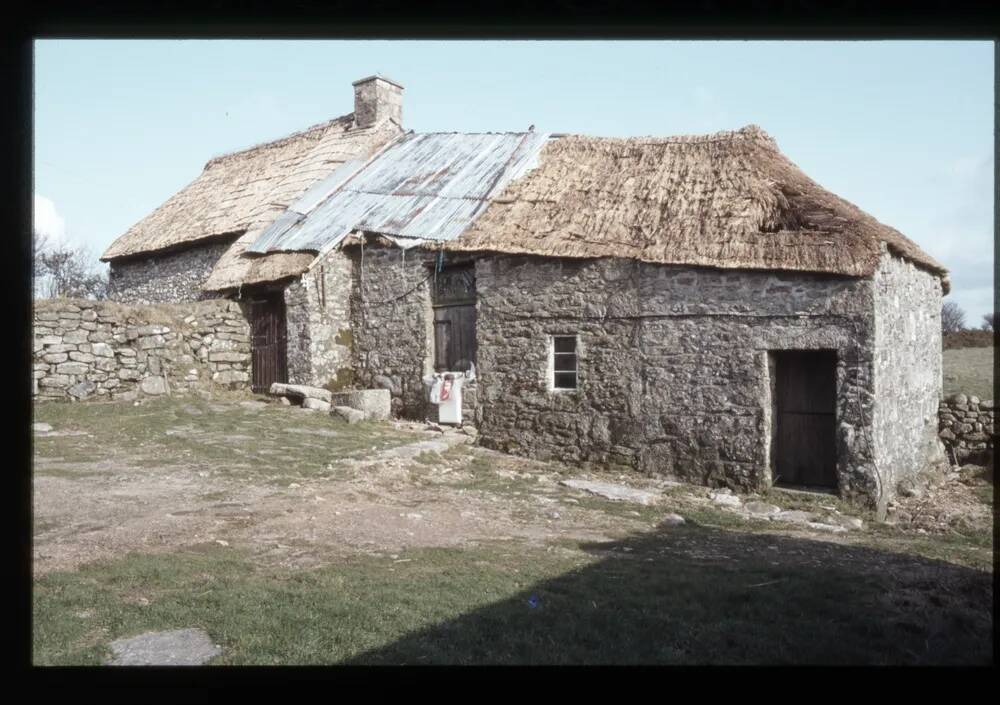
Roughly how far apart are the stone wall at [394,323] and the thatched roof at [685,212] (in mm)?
1186

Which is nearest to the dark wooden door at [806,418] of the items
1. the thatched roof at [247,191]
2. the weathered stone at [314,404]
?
the weathered stone at [314,404]

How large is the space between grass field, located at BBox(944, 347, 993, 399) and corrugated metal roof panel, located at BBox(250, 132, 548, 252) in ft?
33.0

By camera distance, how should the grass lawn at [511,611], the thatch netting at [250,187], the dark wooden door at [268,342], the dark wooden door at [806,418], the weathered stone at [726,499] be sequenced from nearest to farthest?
the grass lawn at [511,611] → the weathered stone at [726,499] → the dark wooden door at [806,418] → the dark wooden door at [268,342] → the thatch netting at [250,187]

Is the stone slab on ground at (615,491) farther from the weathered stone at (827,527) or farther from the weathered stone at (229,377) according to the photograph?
the weathered stone at (229,377)

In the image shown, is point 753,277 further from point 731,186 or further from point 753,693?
point 753,693

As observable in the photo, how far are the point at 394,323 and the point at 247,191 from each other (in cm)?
759

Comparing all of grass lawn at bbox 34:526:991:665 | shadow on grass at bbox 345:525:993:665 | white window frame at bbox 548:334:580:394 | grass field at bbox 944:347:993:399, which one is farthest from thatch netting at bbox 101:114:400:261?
grass field at bbox 944:347:993:399

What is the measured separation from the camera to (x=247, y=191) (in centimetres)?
1997

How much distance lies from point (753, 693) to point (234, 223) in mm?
17330

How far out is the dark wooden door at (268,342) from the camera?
16.0m

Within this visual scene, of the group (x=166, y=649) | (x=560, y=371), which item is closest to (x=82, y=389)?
(x=560, y=371)

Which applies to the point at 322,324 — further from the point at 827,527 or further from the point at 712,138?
the point at 827,527

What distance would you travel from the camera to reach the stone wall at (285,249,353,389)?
600 inches
